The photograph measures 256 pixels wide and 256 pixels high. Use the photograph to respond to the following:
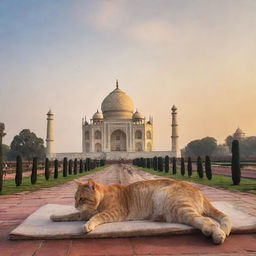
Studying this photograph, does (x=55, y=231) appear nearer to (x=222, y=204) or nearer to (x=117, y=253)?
(x=117, y=253)

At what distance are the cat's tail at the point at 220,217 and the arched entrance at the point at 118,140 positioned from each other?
146 feet

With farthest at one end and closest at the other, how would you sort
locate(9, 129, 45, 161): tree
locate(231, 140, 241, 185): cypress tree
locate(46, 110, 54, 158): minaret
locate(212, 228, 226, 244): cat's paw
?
locate(9, 129, 45, 161): tree
locate(46, 110, 54, 158): minaret
locate(231, 140, 241, 185): cypress tree
locate(212, 228, 226, 244): cat's paw

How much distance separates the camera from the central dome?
155ft

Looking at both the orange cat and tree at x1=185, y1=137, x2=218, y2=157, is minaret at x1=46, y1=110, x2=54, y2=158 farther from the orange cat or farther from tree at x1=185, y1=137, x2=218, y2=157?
the orange cat

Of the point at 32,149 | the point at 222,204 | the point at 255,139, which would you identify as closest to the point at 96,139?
the point at 32,149

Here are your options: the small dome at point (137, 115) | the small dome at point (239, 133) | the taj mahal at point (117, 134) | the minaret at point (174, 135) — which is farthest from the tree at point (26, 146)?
the small dome at point (239, 133)

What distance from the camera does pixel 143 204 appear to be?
2.68m

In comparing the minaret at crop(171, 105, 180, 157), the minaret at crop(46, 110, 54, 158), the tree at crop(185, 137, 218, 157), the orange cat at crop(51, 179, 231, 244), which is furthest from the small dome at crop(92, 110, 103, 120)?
the orange cat at crop(51, 179, 231, 244)

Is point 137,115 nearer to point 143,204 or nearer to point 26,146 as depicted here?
point 26,146

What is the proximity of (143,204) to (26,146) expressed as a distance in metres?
44.1

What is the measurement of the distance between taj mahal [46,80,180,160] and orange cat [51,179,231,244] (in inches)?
1493

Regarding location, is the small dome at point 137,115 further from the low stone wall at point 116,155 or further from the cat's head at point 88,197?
the cat's head at point 88,197

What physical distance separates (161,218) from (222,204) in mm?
1315

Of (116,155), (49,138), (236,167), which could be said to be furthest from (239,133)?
(236,167)
